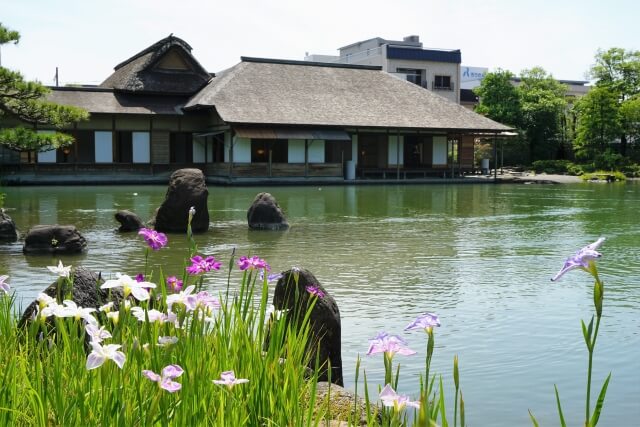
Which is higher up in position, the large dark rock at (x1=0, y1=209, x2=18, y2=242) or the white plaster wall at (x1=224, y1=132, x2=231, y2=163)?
the white plaster wall at (x1=224, y1=132, x2=231, y2=163)

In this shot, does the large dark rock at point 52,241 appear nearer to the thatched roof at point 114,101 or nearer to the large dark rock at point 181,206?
the large dark rock at point 181,206

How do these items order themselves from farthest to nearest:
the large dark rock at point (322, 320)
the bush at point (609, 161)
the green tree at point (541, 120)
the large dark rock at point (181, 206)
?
the green tree at point (541, 120) < the bush at point (609, 161) < the large dark rock at point (181, 206) < the large dark rock at point (322, 320)

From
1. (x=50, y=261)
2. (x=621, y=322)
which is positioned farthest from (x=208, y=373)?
(x=50, y=261)

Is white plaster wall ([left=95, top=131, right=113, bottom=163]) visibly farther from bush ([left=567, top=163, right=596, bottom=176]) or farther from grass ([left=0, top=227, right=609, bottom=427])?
grass ([left=0, top=227, right=609, bottom=427])

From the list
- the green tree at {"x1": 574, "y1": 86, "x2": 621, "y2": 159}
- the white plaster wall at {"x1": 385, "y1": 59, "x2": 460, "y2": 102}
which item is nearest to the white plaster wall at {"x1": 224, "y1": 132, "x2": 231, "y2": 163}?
the green tree at {"x1": 574, "y1": 86, "x2": 621, "y2": 159}

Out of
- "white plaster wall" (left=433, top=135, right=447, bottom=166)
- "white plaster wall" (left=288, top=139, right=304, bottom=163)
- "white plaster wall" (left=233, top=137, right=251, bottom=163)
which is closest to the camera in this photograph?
"white plaster wall" (left=233, top=137, right=251, bottom=163)

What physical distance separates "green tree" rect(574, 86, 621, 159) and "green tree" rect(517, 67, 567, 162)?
2.23 meters

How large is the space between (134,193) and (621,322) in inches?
815

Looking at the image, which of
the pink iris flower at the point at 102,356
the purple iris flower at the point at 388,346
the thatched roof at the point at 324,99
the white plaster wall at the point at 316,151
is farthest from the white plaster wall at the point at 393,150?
the pink iris flower at the point at 102,356

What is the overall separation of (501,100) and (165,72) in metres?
22.8

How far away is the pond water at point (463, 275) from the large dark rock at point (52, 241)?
0.25 meters

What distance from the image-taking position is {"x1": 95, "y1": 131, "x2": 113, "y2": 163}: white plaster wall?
33.0 m

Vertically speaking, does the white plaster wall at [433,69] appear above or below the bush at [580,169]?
above

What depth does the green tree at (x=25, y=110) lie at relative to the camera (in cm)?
1608
